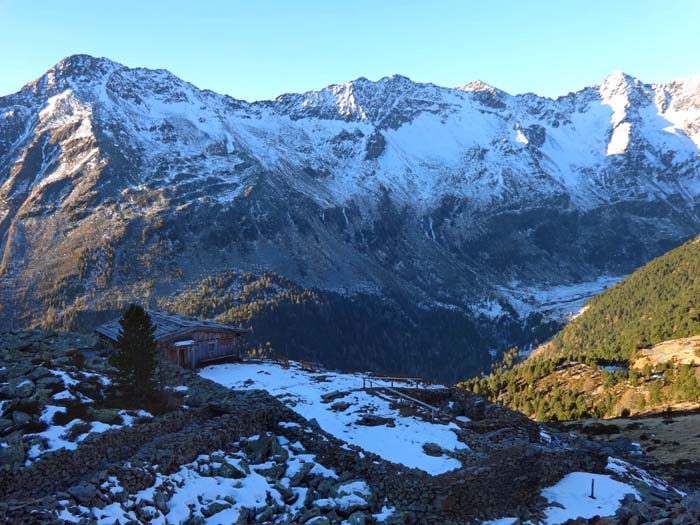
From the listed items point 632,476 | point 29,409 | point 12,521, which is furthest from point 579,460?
point 29,409

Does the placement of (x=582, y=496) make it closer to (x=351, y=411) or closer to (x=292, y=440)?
(x=292, y=440)

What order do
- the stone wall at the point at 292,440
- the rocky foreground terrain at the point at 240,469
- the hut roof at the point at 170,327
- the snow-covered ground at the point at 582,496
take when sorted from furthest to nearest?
the hut roof at the point at 170,327 → the snow-covered ground at the point at 582,496 → the stone wall at the point at 292,440 → the rocky foreground terrain at the point at 240,469

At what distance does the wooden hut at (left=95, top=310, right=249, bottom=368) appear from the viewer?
49.5m

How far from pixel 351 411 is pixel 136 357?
15286mm

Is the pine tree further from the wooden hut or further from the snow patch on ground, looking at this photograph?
the snow patch on ground

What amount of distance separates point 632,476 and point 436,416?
471 inches

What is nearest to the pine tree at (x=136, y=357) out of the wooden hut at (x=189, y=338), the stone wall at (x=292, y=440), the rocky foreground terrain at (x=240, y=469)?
the rocky foreground terrain at (x=240, y=469)

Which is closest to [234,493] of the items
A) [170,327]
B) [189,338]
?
[189,338]

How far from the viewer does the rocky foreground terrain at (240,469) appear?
18328 mm

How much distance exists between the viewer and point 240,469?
2248 centimetres

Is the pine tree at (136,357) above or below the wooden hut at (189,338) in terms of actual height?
above

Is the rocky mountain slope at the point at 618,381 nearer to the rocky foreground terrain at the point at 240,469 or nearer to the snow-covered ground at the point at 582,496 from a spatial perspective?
the snow-covered ground at the point at 582,496

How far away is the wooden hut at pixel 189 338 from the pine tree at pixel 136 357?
68.3 feet

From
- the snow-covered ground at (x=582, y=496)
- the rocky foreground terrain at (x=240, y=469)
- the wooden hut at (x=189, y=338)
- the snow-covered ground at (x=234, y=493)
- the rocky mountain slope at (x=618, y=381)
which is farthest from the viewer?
the rocky mountain slope at (x=618, y=381)
